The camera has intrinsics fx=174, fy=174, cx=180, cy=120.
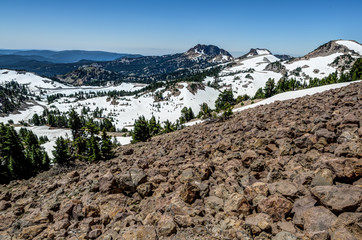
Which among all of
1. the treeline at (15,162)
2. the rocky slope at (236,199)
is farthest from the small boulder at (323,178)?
the treeline at (15,162)

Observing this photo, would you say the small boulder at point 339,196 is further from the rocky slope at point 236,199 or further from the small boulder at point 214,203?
the small boulder at point 214,203

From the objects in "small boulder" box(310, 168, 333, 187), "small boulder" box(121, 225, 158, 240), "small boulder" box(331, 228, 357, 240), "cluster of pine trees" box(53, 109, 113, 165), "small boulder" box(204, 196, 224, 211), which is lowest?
"cluster of pine trees" box(53, 109, 113, 165)

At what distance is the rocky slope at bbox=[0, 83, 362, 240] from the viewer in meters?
6.47

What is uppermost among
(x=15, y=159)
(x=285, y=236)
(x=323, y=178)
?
(x=323, y=178)

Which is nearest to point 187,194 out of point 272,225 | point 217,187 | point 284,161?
point 217,187

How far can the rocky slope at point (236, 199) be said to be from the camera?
6473mm

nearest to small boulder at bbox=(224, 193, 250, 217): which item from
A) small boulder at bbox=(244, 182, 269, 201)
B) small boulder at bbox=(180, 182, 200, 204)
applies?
small boulder at bbox=(244, 182, 269, 201)

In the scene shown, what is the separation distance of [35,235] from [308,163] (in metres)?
15.5

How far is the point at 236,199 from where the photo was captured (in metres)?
8.03

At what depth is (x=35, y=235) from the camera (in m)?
9.28

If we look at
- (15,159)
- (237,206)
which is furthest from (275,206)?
(15,159)

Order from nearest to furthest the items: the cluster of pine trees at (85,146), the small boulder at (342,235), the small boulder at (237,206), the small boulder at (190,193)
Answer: the small boulder at (342,235) → the small boulder at (237,206) → the small boulder at (190,193) → the cluster of pine trees at (85,146)

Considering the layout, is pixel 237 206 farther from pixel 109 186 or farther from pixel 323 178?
pixel 109 186

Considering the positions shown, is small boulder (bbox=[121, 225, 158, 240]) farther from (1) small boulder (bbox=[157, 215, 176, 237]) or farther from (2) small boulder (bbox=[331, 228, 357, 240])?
(2) small boulder (bbox=[331, 228, 357, 240])
